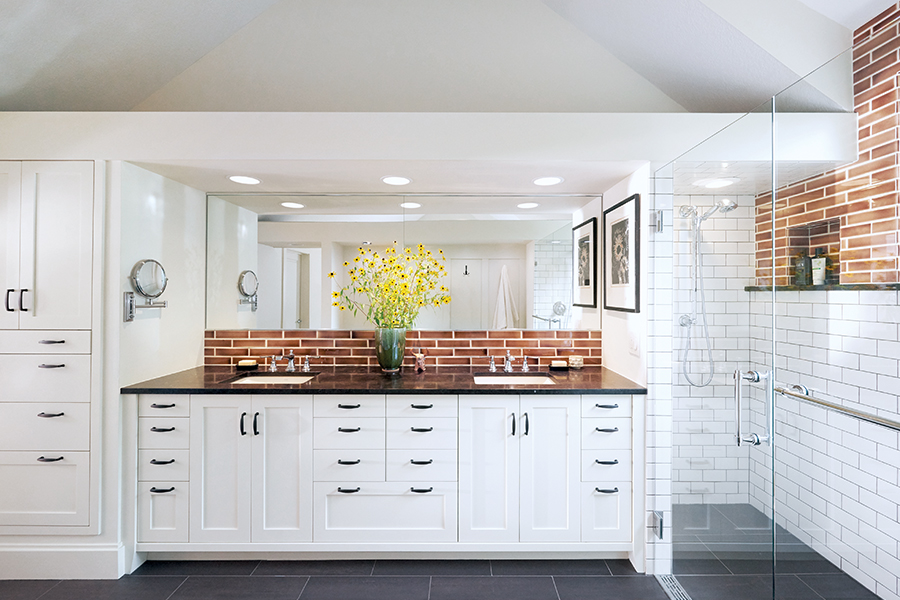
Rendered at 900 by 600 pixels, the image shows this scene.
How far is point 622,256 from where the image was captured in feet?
9.00

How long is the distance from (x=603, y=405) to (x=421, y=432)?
3.06 feet

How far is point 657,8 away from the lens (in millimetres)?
2439

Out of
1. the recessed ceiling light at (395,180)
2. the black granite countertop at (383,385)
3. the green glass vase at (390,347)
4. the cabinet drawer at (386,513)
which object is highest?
the recessed ceiling light at (395,180)

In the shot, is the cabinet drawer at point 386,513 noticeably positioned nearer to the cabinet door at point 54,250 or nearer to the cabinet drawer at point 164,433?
the cabinet drawer at point 164,433

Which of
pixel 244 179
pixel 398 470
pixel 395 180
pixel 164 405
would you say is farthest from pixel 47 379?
pixel 395 180

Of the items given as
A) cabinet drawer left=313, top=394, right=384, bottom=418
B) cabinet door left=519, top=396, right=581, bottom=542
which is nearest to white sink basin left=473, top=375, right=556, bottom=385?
cabinet door left=519, top=396, right=581, bottom=542

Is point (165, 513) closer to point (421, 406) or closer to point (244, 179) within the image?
point (421, 406)

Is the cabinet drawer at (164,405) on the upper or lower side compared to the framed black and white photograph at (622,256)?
lower

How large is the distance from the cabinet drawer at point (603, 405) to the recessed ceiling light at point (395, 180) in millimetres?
1557

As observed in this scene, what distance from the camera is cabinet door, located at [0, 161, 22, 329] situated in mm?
2424

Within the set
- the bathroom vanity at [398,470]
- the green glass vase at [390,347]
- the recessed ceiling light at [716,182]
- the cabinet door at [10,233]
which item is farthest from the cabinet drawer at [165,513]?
the recessed ceiling light at [716,182]

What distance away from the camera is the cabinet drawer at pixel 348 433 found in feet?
8.21

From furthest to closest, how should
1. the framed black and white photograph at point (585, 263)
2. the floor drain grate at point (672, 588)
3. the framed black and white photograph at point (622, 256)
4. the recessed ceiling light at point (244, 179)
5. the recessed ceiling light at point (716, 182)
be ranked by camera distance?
the framed black and white photograph at point (585, 263)
the recessed ceiling light at point (244, 179)
the framed black and white photograph at point (622, 256)
the floor drain grate at point (672, 588)
the recessed ceiling light at point (716, 182)

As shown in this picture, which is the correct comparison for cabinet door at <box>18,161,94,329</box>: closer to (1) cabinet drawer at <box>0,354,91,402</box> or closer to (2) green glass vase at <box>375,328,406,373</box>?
(1) cabinet drawer at <box>0,354,91,402</box>
